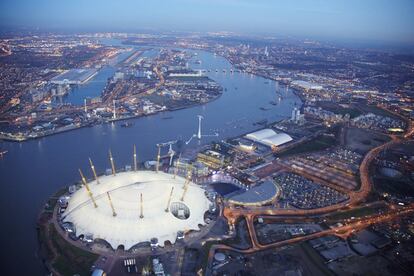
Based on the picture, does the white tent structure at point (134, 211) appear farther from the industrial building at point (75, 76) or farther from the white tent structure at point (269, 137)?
the industrial building at point (75, 76)

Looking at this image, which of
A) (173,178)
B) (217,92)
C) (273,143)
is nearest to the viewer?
(173,178)

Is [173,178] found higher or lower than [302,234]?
higher

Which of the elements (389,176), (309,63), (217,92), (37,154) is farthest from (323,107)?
(309,63)

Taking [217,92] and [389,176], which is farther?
[217,92]

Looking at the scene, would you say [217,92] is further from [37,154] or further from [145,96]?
[37,154]

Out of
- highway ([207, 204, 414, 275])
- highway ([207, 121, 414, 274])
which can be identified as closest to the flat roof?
highway ([207, 121, 414, 274])

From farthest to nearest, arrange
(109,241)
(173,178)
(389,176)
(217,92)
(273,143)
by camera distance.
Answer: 1. (217,92)
2. (273,143)
3. (389,176)
4. (173,178)
5. (109,241)

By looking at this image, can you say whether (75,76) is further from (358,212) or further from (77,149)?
(358,212)

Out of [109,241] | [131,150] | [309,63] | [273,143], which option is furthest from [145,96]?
[309,63]

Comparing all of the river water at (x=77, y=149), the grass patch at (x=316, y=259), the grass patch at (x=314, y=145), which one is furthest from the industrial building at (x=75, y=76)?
the grass patch at (x=316, y=259)
